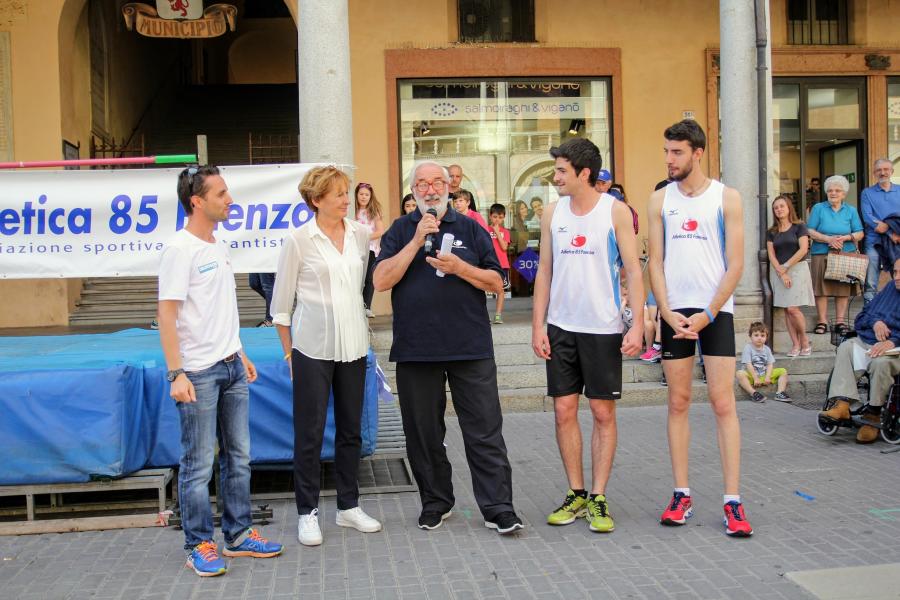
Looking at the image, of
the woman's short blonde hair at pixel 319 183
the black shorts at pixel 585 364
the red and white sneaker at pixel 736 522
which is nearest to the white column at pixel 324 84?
the woman's short blonde hair at pixel 319 183

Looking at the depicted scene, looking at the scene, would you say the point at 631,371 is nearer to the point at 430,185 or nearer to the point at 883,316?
the point at 883,316

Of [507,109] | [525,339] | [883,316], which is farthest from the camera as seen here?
[507,109]

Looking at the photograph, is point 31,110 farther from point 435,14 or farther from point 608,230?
point 608,230

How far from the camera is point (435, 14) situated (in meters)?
13.6

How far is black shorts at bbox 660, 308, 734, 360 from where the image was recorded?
5270 millimetres

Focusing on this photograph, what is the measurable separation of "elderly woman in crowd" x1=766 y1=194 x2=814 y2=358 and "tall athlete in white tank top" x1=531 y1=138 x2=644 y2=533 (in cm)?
552

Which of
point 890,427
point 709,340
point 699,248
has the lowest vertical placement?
point 890,427

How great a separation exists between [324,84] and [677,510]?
588cm

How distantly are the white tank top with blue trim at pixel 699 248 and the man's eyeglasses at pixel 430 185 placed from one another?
4.31ft

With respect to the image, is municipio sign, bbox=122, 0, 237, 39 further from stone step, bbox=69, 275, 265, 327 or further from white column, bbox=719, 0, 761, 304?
white column, bbox=719, 0, 761, 304

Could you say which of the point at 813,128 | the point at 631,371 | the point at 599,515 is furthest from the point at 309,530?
the point at 813,128

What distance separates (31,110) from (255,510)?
9.34 m

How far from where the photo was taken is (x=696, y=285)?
17.3 feet

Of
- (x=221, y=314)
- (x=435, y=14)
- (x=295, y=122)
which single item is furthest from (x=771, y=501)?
(x=295, y=122)
